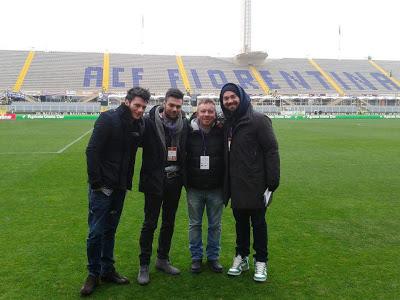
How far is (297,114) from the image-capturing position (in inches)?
1934

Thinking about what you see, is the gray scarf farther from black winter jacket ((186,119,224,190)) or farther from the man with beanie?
the man with beanie

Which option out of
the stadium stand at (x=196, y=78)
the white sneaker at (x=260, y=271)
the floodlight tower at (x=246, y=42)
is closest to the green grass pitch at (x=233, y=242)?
the white sneaker at (x=260, y=271)

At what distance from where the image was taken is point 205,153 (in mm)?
4566

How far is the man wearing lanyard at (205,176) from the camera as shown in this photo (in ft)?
14.9

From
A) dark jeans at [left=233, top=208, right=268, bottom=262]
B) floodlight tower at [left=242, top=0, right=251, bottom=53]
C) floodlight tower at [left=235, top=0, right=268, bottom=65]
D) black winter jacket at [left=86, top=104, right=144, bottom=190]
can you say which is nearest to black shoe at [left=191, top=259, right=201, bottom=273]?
dark jeans at [left=233, top=208, right=268, bottom=262]

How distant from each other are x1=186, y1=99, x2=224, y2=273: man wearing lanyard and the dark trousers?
192mm

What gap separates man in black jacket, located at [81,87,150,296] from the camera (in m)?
4.03

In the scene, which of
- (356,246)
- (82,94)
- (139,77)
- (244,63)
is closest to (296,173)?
(356,246)

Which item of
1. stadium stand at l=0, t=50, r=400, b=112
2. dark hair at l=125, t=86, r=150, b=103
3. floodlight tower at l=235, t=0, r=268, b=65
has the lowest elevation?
dark hair at l=125, t=86, r=150, b=103

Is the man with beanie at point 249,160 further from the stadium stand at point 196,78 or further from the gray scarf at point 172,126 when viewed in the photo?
the stadium stand at point 196,78

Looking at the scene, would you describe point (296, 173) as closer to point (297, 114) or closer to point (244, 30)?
point (297, 114)

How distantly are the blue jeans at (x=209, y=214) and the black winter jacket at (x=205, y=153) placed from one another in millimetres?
108

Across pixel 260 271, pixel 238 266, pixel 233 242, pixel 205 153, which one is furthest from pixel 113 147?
pixel 233 242

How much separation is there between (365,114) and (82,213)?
169 feet
